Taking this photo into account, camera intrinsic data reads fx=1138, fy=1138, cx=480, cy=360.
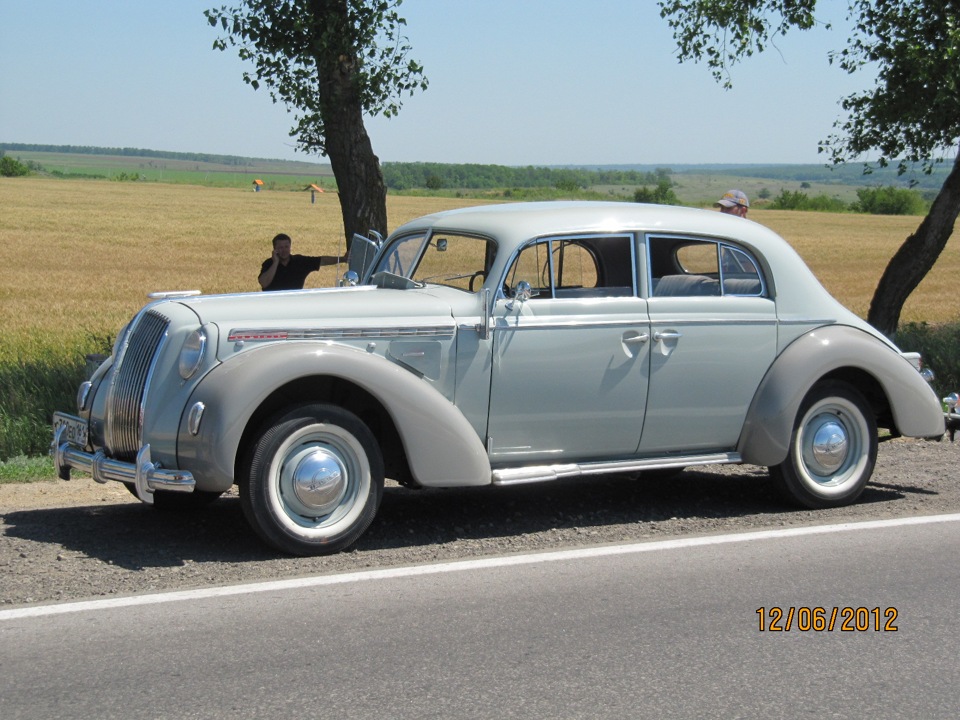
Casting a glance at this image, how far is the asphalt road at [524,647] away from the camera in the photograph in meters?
3.77

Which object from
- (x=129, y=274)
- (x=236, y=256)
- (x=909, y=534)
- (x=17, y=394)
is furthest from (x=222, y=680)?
(x=236, y=256)

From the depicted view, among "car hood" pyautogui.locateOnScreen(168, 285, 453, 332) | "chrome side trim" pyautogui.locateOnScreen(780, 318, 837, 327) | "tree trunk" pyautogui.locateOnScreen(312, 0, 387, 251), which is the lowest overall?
"chrome side trim" pyautogui.locateOnScreen(780, 318, 837, 327)

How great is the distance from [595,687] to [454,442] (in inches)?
80.2

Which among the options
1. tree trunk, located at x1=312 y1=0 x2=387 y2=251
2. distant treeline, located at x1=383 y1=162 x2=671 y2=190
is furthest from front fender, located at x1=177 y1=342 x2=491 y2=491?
distant treeline, located at x1=383 y1=162 x2=671 y2=190

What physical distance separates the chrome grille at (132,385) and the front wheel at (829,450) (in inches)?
141

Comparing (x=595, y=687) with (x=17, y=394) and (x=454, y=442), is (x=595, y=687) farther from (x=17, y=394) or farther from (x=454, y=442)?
(x=17, y=394)

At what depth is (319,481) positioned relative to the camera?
5457mm

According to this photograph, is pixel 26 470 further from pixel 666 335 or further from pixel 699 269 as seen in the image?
pixel 699 269

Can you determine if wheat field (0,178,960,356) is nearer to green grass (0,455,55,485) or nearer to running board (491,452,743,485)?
green grass (0,455,55,485)

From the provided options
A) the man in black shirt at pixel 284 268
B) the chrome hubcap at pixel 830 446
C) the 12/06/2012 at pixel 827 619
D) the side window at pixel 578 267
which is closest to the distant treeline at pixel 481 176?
the man in black shirt at pixel 284 268

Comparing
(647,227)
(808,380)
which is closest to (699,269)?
(647,227)

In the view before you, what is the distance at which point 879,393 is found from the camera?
699 cm

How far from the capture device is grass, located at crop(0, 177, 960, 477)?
385 inches

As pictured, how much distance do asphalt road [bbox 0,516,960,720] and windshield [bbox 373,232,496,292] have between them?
1712mm
